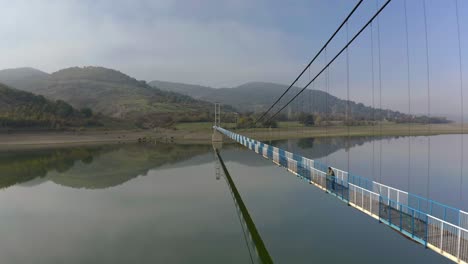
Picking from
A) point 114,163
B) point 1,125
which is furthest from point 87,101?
point 114,163

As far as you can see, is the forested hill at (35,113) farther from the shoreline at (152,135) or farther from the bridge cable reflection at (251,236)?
the bridge cable reflection at (251,236)

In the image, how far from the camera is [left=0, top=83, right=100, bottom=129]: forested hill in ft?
261

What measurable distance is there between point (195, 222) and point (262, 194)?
7889 millimetres

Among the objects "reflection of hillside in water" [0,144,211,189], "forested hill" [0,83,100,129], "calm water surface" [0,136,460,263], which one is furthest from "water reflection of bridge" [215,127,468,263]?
"forested hill" [0,83,100,129]

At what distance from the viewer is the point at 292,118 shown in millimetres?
92375

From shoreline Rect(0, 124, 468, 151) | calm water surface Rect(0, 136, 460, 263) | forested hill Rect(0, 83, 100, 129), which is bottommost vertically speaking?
calm water surface Rect(0, 136, 460, 263)

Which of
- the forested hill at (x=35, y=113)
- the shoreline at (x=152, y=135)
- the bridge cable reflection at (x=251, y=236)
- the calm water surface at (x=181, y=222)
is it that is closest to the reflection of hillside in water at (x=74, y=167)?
the calm water surface at (x=181, y=222)

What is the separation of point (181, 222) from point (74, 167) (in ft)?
98.6

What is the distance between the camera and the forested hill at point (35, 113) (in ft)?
261

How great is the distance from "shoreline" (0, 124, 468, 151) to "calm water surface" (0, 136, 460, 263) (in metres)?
41.9

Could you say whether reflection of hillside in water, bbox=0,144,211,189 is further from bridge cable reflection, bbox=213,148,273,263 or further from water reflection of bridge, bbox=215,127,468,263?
water reflection of bridge, bbox=215,127,468,263

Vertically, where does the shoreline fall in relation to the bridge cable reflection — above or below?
above

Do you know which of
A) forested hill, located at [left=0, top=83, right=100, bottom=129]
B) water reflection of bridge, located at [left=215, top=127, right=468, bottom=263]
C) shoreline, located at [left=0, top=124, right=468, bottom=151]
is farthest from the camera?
forested hill, located at [left=0, top=83, right=100, bottom=129]

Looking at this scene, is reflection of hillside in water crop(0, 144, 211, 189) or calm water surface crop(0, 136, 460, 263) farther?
reflection of hillside in water crop(0, 144, 211, 189)
